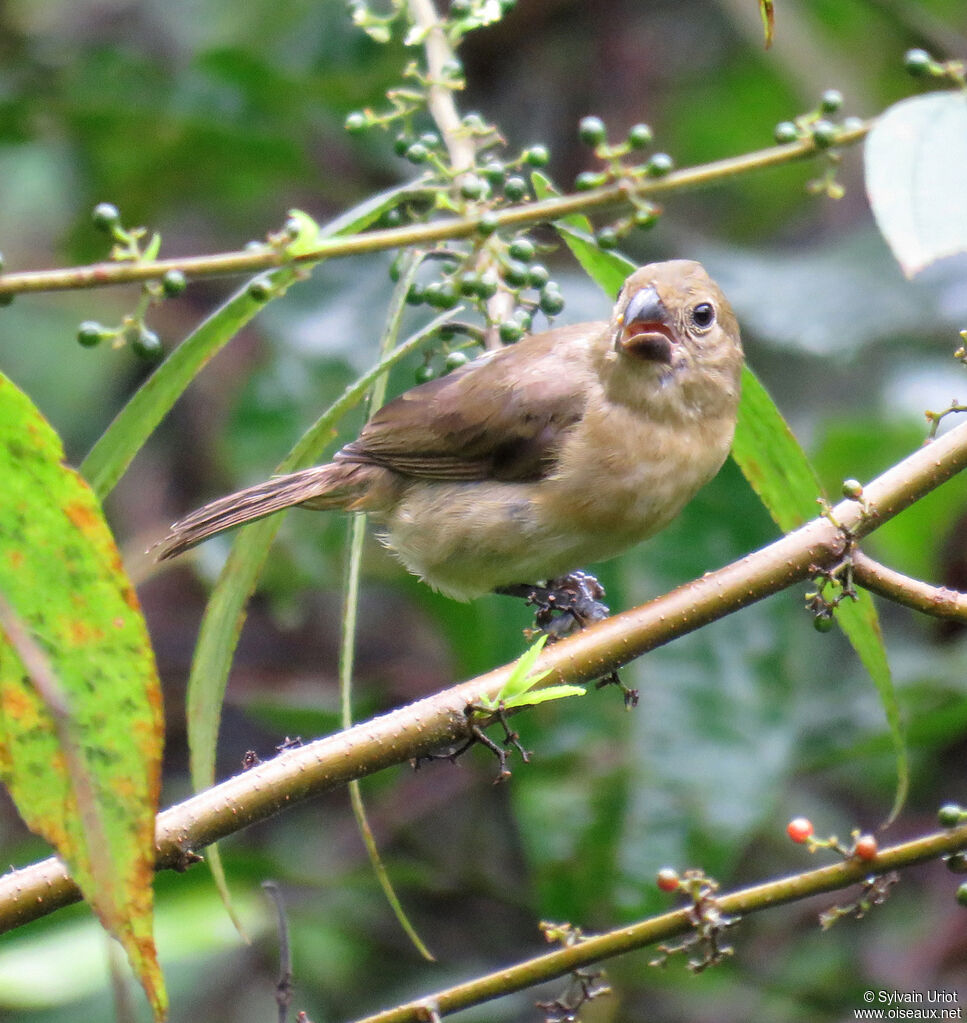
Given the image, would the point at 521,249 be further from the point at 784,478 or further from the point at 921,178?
the point at 921,178

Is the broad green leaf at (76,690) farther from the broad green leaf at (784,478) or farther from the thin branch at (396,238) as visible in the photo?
the broad green leaf at (784,478)

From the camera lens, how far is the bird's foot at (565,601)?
283 centimetres

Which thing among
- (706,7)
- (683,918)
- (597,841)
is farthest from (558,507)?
(706,7)

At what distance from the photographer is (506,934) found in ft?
13.6

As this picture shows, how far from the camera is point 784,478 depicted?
2.21 meters

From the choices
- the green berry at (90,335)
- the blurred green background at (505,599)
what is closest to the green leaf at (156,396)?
the green berry at (90,335)

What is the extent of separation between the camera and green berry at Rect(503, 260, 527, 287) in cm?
234

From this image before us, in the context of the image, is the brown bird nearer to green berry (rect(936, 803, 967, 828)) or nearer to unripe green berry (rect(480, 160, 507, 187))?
unripe green berry (rect(480, 160, 507, 187))

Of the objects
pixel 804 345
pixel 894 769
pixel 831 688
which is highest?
pixel 804 345

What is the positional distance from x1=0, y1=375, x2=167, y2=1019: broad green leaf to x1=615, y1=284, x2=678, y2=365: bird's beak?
1.63 m

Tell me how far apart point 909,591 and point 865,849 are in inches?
15.1

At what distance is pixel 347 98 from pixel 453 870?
2.55 metres

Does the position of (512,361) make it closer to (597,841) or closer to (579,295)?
(579,295)

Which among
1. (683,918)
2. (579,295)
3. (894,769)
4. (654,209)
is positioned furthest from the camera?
(894,769)
